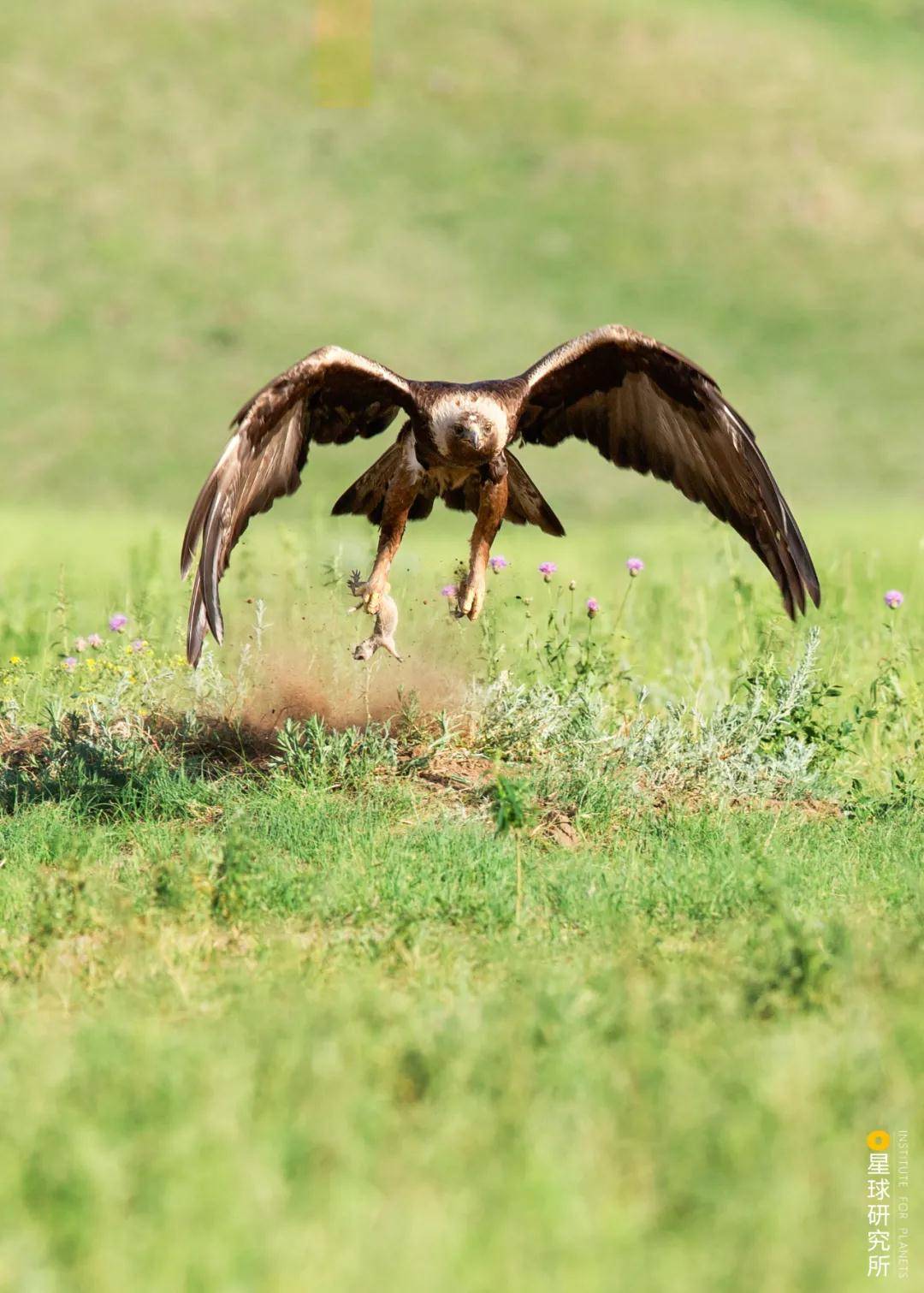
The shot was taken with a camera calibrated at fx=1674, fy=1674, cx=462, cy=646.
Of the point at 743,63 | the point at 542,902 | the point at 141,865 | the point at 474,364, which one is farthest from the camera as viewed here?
the point at 743,63

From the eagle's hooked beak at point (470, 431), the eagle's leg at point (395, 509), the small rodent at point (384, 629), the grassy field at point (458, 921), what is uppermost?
the eagle's hooked beak at point (470, 431)

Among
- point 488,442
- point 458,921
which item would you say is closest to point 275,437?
point 488,442

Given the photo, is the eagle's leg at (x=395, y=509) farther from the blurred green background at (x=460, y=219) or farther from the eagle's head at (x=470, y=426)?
the blurred green background at (x=460, y=219)

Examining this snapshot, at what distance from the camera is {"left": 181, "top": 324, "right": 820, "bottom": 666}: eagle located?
7141 mm

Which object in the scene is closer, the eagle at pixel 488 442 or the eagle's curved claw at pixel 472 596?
the eagle at pixel 488 442

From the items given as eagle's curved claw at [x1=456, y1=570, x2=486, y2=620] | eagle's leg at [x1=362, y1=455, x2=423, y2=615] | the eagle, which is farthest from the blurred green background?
eagle's curved claw at [x1=456, y1=570, x2=486, y2=620]

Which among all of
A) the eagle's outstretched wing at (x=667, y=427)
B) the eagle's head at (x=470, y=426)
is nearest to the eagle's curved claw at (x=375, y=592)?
the eagle's head at (x=470, y=426)

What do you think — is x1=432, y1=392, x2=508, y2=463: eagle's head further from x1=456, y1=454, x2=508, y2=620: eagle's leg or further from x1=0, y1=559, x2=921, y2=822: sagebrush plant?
x1=0, y1=559, x2=921, y2=822: sagebrush plant

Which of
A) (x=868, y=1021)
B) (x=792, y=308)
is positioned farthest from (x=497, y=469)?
(x=792, y=308)

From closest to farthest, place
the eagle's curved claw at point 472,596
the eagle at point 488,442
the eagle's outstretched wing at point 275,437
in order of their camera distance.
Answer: the eagle's outstretched wing at point 275,437 → the eagle at point 488,442 → the eagle's curved claw at point 472,596

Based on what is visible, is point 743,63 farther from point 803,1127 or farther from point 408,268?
point 803,1127

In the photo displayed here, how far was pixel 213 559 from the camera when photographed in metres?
6.80

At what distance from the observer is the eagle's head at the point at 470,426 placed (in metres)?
7.46

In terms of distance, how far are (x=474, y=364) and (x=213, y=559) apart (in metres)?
30.4
